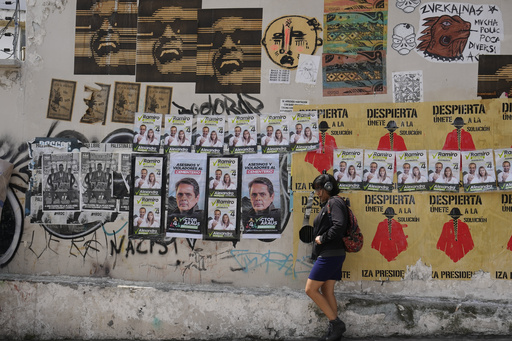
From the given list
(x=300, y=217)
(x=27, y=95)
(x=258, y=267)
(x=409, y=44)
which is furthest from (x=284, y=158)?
(x=27, y=95)

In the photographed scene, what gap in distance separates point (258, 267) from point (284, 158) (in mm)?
1295

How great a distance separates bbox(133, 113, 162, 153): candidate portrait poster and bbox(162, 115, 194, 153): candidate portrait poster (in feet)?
Answer: 0.32

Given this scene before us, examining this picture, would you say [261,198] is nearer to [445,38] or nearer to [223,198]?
[223,198]

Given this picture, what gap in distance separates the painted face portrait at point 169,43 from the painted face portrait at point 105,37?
6.1 inches

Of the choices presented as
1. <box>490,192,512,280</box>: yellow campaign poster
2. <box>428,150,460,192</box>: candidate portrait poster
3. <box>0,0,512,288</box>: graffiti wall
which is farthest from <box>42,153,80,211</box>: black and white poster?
<box>490,192,512,280</box>: yellow campaign poster

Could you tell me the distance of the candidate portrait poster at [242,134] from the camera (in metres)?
5.95

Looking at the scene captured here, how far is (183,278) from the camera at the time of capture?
595 centimetres

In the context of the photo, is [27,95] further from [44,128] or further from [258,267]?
[258,267]

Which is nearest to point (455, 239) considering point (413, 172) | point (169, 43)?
point (413, 172)

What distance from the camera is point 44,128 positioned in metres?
6.25

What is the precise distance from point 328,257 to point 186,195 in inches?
73.9

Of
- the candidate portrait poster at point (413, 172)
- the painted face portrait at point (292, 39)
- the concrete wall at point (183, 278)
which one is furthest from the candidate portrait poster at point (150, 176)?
the candidate portrait poster at point (413, 172)

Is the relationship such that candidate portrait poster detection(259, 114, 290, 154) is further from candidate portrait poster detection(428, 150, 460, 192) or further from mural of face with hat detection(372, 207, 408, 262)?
candidate portrait poster detection(428, 150, 460, 192)

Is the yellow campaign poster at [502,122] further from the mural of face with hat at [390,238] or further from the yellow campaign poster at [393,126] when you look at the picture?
the mural of face with hat at [390,238]
